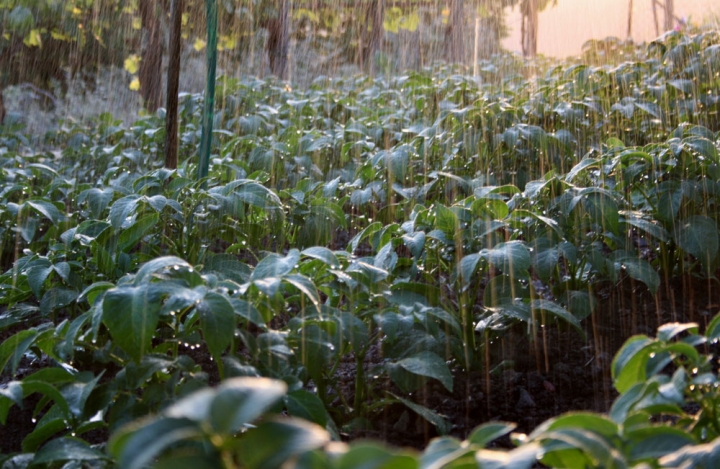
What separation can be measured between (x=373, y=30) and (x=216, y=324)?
6336 mm

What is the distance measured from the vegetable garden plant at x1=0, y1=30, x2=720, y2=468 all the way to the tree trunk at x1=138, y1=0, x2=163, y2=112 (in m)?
1.81

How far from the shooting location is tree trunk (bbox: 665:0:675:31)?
6930 millimetres

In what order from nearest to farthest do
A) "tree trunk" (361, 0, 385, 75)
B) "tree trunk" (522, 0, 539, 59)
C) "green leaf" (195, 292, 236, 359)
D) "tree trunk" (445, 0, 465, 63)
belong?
"green leaf" (195, 292, 236, 359), "tree trunk" (361, 0, 385, 75), "tree trunk" (445, 0, 465, 63), "tree trunk" (522, 0, 539, 59)

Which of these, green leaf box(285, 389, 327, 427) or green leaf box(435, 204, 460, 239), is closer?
green leaf box(285, 389, 327, 427)

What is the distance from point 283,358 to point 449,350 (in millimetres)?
367

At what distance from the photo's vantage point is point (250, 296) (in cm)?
97

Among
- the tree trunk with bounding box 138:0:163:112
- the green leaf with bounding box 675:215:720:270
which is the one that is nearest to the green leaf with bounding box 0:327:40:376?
the green leaf with bounding box 675:215:720:270

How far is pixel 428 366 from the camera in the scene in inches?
42.1

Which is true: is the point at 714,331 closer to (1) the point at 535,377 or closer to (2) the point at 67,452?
(1) the point at 535,377

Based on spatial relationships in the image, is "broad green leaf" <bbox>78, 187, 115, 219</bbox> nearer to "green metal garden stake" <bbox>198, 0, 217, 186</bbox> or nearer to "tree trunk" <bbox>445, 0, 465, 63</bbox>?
"green metal garden stake" <bbox>198, 0, 217, 186</bbox>

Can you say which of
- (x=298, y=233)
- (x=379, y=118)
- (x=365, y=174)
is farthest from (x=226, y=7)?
(x=298, y=233)

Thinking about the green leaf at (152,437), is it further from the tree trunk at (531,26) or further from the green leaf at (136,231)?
the tree trunk at (531,26)

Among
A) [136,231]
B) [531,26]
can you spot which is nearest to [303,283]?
[136,231]

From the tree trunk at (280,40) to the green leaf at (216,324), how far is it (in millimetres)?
5059
